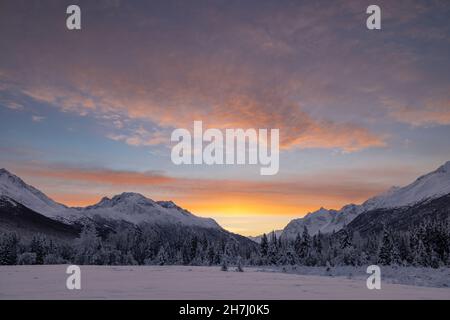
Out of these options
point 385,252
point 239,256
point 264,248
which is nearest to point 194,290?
point 385,252

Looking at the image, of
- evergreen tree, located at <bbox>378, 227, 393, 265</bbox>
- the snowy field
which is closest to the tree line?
evergreen tree, located at <bbox>378, 227, 393, 265</bbox>

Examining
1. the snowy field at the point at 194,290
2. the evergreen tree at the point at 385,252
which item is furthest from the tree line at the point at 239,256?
the snowy field at the point at 194,290

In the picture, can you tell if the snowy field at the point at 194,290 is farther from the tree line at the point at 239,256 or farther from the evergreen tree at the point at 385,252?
the evergreen tree at the point at 385,252

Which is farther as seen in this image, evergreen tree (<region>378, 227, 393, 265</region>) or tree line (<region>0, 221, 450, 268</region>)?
tree line (<region>0, 221, 450, 268</region>)

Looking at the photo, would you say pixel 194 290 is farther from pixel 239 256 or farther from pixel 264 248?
pixel 264 248

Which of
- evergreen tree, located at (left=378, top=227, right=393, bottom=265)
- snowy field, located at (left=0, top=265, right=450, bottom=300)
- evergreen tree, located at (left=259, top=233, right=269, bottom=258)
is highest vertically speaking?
snowy field, located at (left=0, top=265, right=450, bottom=300)

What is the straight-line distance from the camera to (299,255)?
146375mm

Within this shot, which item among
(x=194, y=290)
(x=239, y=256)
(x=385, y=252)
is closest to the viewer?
(x=194, y=290)

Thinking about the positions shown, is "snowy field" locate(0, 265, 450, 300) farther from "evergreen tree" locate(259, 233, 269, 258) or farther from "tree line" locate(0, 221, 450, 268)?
"evergreen tree" locate(259, 233, 269, 258)
